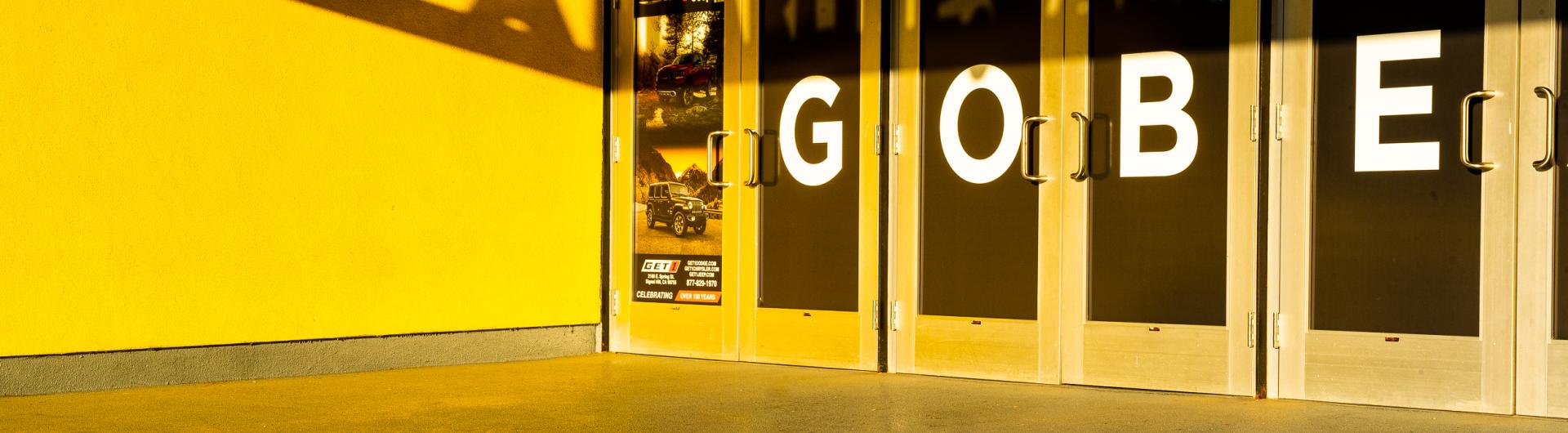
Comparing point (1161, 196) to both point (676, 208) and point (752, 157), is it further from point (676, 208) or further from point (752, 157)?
point (676, 208)

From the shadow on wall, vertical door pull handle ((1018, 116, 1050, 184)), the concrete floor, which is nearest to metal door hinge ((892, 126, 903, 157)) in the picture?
vertical door pull handle ((1018, 116, 1050, 184))

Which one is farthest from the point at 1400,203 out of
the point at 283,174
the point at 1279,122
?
the point at 283,174

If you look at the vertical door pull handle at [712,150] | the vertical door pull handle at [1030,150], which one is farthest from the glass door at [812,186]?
the vertical door pull handle at [1030,150]

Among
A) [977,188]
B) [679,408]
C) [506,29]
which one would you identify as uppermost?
[506,29]

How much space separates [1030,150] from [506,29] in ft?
7.69

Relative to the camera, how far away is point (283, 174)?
5.30 m

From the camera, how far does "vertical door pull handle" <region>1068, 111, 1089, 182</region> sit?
5207mm

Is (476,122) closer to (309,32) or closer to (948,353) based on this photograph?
(309,32)

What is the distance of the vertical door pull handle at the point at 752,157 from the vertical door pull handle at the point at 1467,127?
9.07ft

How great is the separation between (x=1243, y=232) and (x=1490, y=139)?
2.71 ft

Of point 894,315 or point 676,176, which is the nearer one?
point 894,315

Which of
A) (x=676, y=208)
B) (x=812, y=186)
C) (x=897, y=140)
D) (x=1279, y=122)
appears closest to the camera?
(x=1279, y=122)

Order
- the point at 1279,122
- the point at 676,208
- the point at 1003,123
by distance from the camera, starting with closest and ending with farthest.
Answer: the point at 1279,122 < the point at 1003,123 < the point at 676,208

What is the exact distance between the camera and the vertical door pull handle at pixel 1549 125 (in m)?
4.36
